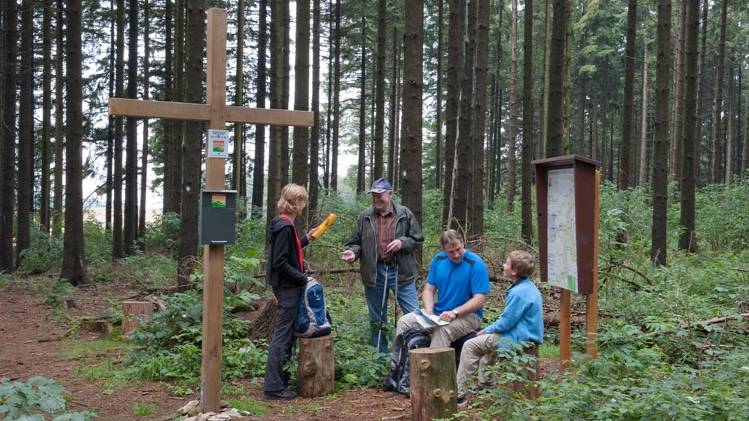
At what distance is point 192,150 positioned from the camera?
388 inches

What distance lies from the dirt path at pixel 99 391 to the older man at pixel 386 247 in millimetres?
1091

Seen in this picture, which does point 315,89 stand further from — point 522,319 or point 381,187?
point 522,319

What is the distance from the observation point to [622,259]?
8.62 m

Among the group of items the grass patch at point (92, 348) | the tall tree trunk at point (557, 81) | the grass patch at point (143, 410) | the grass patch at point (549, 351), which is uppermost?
the tall tree trunk at point (557, 81)

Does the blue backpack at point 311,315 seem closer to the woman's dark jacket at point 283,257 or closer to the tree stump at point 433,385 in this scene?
the woman's dark jacket at point 283,257

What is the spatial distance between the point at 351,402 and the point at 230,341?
2.10 meters

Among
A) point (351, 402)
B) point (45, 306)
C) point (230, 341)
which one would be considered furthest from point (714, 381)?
point (45, 306)

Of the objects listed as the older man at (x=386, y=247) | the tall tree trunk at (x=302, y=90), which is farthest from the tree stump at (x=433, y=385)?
the tall tree trunk at (x=302, y=90)

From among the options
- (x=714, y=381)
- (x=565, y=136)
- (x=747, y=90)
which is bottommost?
(x=714, y=381)

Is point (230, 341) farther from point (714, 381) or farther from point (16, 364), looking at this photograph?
point (714, 381)

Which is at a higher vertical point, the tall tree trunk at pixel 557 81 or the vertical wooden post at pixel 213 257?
the tall tree trunk at pixel 557 81

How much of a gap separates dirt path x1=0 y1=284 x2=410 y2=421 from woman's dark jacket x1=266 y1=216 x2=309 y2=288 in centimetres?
115

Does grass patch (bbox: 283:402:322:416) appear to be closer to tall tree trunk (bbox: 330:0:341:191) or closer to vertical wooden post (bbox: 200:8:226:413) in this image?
vertical wooden post (bbox: 200:8:226:413)

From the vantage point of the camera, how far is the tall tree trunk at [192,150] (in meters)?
9.68
